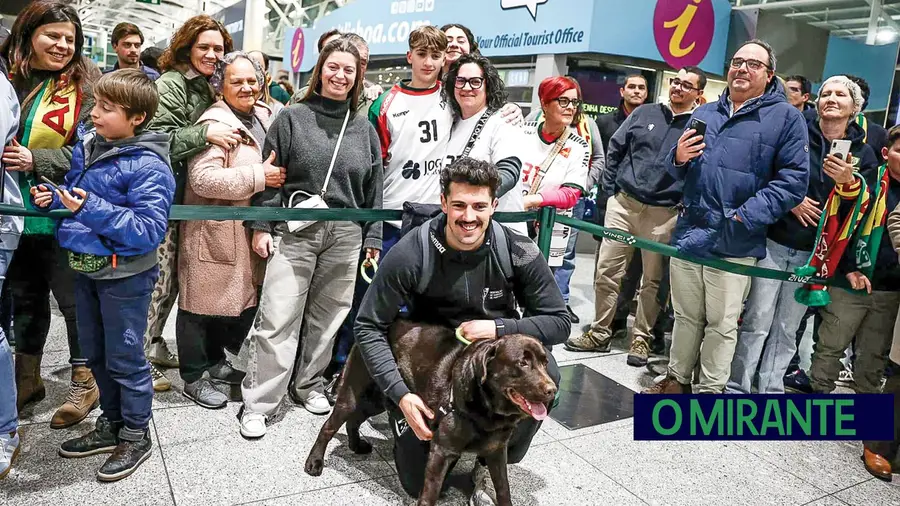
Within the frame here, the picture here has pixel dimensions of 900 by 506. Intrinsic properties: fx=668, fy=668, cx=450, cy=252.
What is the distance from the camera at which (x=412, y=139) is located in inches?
123

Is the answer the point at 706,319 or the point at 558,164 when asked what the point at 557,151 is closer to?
the point at 558,164

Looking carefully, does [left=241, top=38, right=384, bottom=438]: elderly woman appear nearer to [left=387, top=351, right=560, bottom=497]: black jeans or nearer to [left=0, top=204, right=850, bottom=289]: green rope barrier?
[left=0, top=204, right=850, bottom=289]: green rope barrier

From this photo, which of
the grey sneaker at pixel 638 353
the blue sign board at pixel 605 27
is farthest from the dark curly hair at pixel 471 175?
the blue sign board at pixel 605 27

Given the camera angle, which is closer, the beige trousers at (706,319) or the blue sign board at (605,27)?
the beige trousers at (706,319)

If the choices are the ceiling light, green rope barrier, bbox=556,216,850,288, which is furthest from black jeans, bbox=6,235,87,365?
the ceiling light

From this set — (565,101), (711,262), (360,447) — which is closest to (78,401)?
(360,447)

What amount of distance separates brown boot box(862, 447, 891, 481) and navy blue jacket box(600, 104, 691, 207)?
1.79 meters

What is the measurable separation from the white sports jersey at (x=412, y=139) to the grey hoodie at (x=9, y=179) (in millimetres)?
1481

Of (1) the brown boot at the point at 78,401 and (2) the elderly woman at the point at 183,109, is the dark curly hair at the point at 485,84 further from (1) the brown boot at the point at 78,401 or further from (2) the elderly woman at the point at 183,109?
(1) the brown boot at the point at 78,401

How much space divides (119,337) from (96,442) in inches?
20.5

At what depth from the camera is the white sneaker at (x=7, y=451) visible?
2.25 meters

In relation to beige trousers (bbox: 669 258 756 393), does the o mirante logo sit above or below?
above

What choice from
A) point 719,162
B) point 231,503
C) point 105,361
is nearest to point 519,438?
point 231,503

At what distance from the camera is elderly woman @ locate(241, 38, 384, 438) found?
2.93 metres
